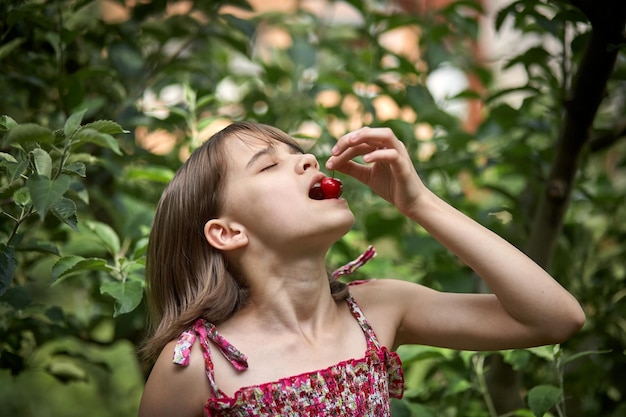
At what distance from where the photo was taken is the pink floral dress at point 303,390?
108 centimetres

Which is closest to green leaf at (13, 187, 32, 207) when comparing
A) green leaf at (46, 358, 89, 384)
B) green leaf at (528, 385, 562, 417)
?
green leaf at (46, 358, 89, 384)

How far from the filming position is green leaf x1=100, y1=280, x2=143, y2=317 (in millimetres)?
1205

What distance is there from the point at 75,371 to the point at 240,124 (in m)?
0.83

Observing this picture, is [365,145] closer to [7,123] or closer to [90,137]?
[90,137]

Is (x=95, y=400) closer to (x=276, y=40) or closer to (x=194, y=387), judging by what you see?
(x=194, y=387)

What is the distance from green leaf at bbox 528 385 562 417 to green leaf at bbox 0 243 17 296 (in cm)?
84

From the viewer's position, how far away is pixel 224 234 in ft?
3.94

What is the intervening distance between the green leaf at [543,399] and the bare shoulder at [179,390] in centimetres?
53

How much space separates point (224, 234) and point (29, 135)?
0.33 m

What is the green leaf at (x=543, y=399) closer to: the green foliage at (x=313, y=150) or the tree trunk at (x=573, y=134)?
the green foliage at (x=313, y=150)

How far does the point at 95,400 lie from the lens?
3.20 metres

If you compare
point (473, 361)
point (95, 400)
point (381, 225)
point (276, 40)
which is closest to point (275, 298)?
point (473, 361)

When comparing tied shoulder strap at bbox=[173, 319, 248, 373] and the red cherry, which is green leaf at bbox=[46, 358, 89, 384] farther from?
the red cherry

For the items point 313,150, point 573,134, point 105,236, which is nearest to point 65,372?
point 105,236
